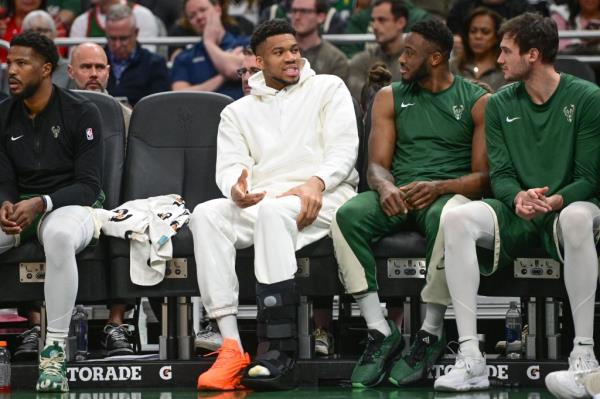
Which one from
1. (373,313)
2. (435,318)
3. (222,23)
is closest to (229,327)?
(373,313)

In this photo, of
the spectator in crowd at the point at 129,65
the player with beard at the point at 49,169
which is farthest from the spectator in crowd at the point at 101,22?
the player with beard at the point at 49,169

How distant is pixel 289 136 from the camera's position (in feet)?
22.6

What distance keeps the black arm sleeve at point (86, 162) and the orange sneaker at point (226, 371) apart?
103cm

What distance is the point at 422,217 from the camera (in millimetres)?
6457

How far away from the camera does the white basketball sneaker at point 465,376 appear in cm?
595

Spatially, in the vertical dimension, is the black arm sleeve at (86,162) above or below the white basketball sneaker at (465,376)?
above

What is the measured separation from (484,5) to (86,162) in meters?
4.38

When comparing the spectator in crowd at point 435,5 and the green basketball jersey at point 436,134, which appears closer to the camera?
the green basketball jersey at point 436,134

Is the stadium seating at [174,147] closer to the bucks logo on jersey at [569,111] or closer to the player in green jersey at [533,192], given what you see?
the player in green jersey at [533,192]

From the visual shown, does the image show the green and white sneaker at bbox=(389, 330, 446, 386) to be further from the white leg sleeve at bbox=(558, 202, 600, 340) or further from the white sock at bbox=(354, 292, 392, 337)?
the white leg sleeve at bbox=(558, 202, 600, 340)

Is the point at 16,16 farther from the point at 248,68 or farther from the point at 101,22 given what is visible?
the point at 248,68

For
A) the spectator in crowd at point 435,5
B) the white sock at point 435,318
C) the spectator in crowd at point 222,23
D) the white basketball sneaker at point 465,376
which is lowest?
the white basketball sneaker at point 465,376

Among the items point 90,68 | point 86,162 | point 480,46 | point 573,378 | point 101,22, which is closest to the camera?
point 573,378

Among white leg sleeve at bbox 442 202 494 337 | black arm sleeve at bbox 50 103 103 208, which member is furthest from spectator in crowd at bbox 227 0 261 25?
white leg sleeve at bbox 442 202 494 337
